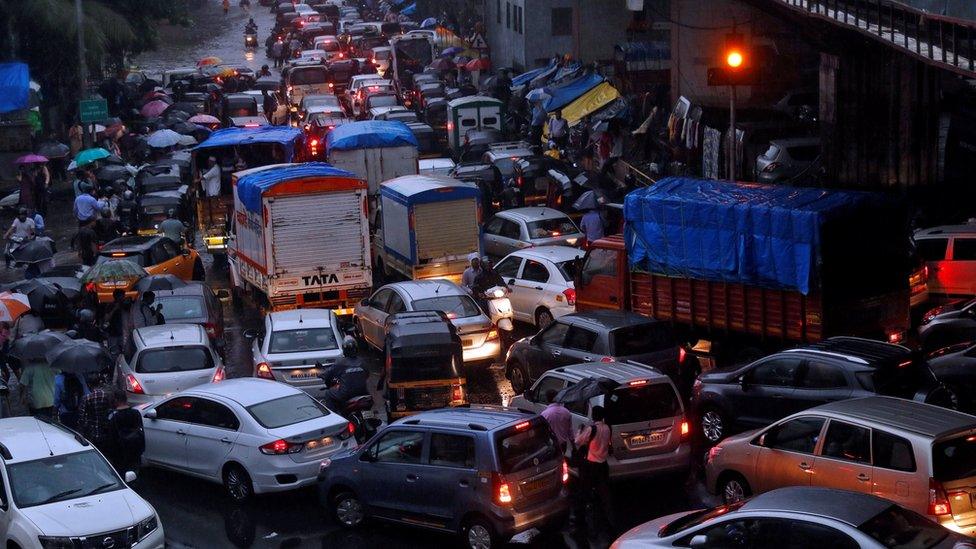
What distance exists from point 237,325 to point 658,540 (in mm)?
15989

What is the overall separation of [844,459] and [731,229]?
21.8ft

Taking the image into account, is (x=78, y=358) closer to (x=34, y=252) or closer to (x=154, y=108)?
(x=34, y=252)

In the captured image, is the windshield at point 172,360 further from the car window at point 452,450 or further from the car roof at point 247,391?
the car window at point 452,450

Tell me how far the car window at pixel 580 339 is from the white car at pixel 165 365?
490cm

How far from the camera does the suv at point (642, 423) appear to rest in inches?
557

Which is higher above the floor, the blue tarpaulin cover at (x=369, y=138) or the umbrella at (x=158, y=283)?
the blue tarpaulin cover at (x=369, y=138)

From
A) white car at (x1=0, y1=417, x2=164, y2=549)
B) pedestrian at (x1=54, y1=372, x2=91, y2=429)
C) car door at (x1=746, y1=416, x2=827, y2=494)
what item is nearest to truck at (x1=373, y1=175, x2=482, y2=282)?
pedestrian at (x1=54, y1=372, x2=91, y2=429)

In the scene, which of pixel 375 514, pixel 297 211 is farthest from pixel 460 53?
pixel 375 514

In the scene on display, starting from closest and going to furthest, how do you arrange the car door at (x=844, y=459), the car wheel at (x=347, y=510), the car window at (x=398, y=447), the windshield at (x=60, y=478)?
the car door at (x=844, y=459)
the windshield at (x=60, y=478)
the car window at (x=398, y=447)
the car wheel at (x=347, y=510)

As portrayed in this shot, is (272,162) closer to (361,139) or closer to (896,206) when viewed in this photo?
(361,139)

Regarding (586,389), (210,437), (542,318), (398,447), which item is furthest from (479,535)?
(542,318)

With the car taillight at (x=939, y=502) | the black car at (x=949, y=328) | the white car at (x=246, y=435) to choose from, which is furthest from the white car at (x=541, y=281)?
the car taillight at (x=939, y=502)

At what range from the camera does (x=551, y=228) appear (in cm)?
2598

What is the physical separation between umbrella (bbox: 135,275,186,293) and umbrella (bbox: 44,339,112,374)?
5.37 meters
